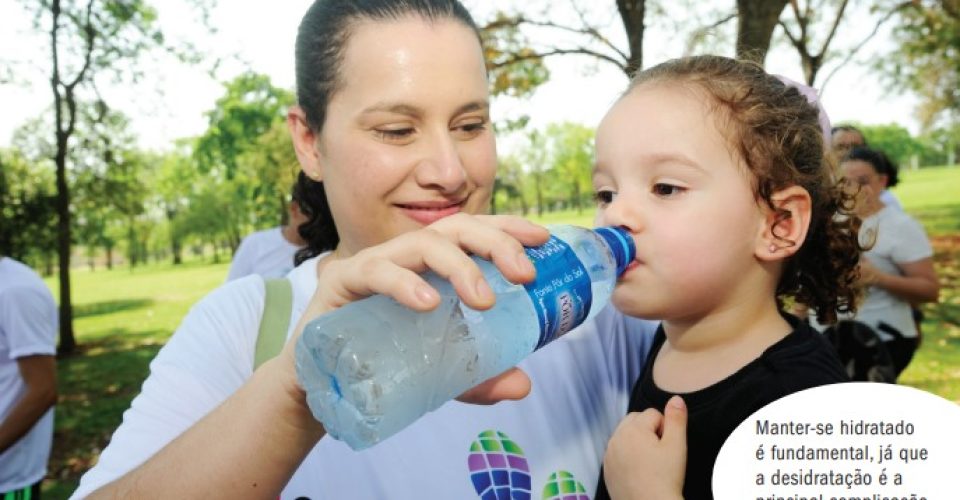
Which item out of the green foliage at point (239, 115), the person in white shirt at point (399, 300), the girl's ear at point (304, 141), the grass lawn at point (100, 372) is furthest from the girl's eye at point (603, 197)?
the green foliage at point (239, 115)

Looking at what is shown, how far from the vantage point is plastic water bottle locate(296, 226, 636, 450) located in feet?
3.43

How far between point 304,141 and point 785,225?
56.8 inches

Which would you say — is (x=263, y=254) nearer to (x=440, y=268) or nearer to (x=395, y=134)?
(x=395, y=134)

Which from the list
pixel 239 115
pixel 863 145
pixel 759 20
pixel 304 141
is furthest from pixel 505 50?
pixel 239 115

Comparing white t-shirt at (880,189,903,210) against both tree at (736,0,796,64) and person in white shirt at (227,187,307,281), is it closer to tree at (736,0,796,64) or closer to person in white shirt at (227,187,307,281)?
tree at (736,0,796,64)

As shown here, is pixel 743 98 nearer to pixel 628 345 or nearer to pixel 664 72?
pixel 664 72

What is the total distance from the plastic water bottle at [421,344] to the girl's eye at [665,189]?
1.31 feet

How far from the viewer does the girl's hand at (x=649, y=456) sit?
1.46 meters

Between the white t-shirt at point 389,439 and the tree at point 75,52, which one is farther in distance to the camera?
the tree at point 75,52

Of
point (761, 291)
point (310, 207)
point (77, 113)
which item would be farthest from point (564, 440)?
point (77, 113)

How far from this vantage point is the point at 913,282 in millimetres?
4820

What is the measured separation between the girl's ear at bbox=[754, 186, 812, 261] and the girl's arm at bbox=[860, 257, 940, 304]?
3.53 meters

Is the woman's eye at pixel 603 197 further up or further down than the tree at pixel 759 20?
further down

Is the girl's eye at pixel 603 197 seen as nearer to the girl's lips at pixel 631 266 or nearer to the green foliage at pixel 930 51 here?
the girl's lips at pixel 631 266
